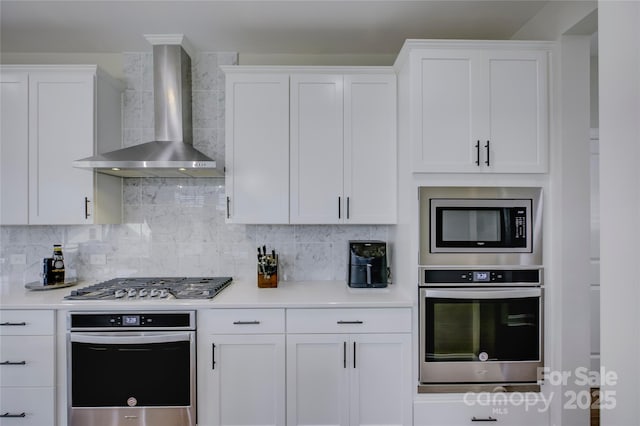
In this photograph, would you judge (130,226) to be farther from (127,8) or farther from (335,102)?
(335,102)

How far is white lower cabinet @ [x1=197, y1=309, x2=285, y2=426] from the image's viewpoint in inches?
82.4

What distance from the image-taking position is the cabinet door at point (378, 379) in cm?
211

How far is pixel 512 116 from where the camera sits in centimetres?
209

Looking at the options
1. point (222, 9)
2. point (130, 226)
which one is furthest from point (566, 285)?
point (130, 226)

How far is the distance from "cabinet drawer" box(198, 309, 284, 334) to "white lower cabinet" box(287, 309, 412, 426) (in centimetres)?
9

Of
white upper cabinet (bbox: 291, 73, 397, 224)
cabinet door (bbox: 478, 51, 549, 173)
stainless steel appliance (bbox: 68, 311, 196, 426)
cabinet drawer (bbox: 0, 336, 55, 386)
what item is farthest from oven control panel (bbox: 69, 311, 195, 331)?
cabinet door (bbox: 478, 51, 549, 173)

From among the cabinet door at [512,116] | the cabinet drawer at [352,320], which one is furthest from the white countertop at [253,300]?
the cabinet door at [512,116]

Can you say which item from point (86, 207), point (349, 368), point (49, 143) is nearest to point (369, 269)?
point (349, 368)

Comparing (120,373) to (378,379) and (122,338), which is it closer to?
(122,338)

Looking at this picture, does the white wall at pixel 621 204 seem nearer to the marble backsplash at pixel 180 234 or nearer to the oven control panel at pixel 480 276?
the oven control panel at pixel 480 276

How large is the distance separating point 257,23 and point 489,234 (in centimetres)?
203

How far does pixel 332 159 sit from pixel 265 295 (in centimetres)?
102

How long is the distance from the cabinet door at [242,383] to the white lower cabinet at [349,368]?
3.1 inches

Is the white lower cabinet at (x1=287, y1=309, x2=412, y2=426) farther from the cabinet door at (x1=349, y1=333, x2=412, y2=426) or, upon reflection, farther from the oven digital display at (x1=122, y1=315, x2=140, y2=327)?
the oven digital display at (x1=122, y1=315, x2=140, y2=327)
